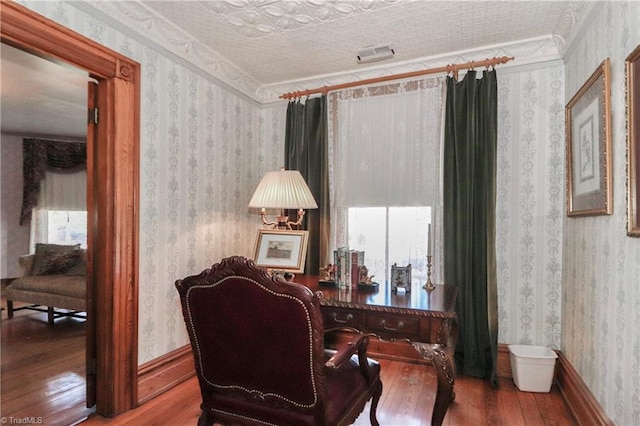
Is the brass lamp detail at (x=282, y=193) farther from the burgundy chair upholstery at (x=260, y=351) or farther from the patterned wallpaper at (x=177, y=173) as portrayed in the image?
the burgundy chair upholstery at (x=260, y=351)

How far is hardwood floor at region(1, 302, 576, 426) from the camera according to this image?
2.19 metres

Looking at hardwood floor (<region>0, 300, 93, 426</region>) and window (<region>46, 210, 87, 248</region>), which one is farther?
window (<region>46, 210, 87, 248</region>)

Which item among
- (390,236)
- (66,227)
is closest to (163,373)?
(390,236)

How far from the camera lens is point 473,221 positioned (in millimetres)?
2811

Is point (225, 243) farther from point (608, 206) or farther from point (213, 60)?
point (608, 206)

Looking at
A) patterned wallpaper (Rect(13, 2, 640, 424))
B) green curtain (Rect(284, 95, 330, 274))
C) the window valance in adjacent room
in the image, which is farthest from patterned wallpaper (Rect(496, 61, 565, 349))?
the window valance in adjacent room

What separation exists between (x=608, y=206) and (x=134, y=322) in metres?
2.84

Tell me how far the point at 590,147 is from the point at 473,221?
0.92 m

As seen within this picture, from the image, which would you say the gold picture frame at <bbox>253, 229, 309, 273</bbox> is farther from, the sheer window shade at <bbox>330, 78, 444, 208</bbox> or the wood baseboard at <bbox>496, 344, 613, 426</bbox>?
the wood baseboard at <bbox>496, 344, 613, 426</bbox>

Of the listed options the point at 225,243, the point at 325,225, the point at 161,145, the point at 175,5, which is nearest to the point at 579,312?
the point at 325,225

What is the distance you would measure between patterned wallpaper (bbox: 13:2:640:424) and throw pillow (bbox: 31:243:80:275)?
3079 mm

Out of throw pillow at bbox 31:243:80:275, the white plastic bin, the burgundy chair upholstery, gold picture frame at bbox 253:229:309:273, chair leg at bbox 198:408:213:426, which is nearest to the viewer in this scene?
the burgundy chair upholstery

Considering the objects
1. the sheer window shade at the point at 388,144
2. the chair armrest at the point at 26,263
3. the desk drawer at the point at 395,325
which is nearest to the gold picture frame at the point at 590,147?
the sheer window shade at the point at 388,144

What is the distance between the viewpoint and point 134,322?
2336 mm
